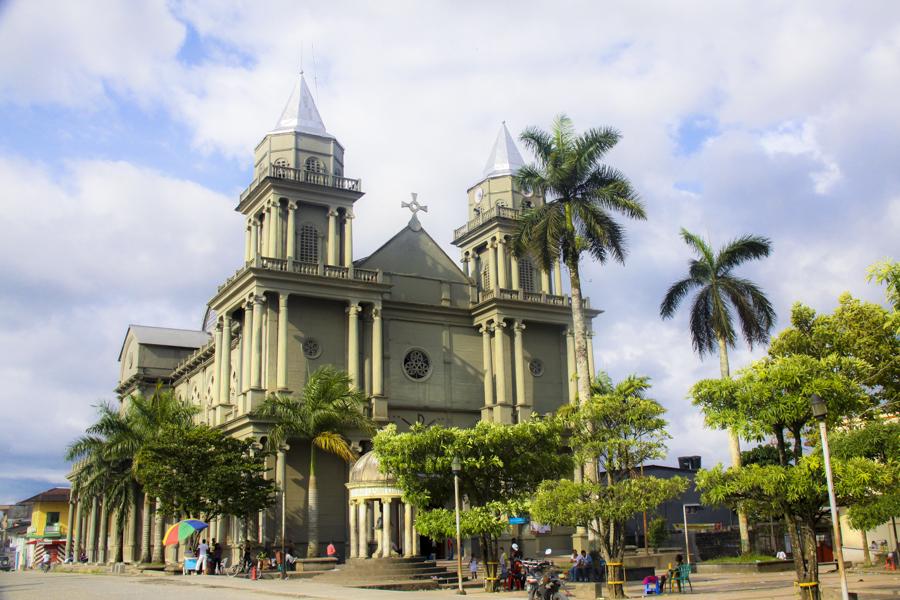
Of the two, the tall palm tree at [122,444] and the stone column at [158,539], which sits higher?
the tall palm tree at [122,444]

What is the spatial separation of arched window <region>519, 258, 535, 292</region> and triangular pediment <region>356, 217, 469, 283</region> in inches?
151

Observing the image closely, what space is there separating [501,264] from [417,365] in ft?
29.8

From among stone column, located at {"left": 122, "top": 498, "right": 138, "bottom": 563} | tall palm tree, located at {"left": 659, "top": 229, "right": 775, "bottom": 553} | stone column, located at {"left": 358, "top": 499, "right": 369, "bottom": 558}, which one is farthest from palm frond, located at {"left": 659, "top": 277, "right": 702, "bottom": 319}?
stone column, located at {"left": 122, "top": 498, "right": 138, "bottom": 563}

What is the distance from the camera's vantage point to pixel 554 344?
185 feet

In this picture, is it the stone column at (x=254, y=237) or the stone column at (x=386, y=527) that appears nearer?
the stone column at (x=386, y=527)

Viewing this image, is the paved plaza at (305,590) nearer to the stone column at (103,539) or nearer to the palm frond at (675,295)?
the palm frond at (675,295)

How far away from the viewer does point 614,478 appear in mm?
27766

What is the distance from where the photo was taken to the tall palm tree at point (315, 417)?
41.9 m

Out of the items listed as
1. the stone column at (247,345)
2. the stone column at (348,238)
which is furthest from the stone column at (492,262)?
the stone column at (247,345)

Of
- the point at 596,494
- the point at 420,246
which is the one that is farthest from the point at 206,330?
the point at 596,494

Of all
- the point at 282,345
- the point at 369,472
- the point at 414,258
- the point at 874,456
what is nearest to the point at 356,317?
the point at 282,345

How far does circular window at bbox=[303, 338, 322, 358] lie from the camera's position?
4834cm

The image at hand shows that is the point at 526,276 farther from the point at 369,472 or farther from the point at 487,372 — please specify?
the point at 369,472

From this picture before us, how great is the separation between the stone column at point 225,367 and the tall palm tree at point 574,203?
70.0 feet
